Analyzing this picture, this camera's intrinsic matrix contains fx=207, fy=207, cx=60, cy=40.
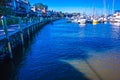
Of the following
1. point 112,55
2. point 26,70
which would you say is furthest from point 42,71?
point 112,55

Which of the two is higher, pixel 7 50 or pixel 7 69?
pixel 7 50

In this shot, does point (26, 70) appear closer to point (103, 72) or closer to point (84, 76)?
point (84, 76)

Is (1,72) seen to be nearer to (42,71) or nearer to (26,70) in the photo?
(26,70)

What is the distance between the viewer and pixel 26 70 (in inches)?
630

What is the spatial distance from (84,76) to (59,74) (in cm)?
179

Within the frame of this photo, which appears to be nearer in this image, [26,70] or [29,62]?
[26,70]

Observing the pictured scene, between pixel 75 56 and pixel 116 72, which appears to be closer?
pixel 116 72

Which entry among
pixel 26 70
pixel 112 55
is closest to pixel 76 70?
pixel 26 70

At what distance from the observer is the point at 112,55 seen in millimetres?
21203

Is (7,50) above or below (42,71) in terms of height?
above

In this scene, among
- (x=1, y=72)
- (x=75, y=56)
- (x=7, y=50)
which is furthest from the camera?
(x=75, y=56)

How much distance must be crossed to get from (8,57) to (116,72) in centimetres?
896

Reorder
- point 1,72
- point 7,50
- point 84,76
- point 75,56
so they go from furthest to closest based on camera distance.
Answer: point 75,56
point 7,50
point 1,72
point 84,76

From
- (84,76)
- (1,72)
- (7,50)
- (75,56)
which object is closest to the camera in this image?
(84,76)
